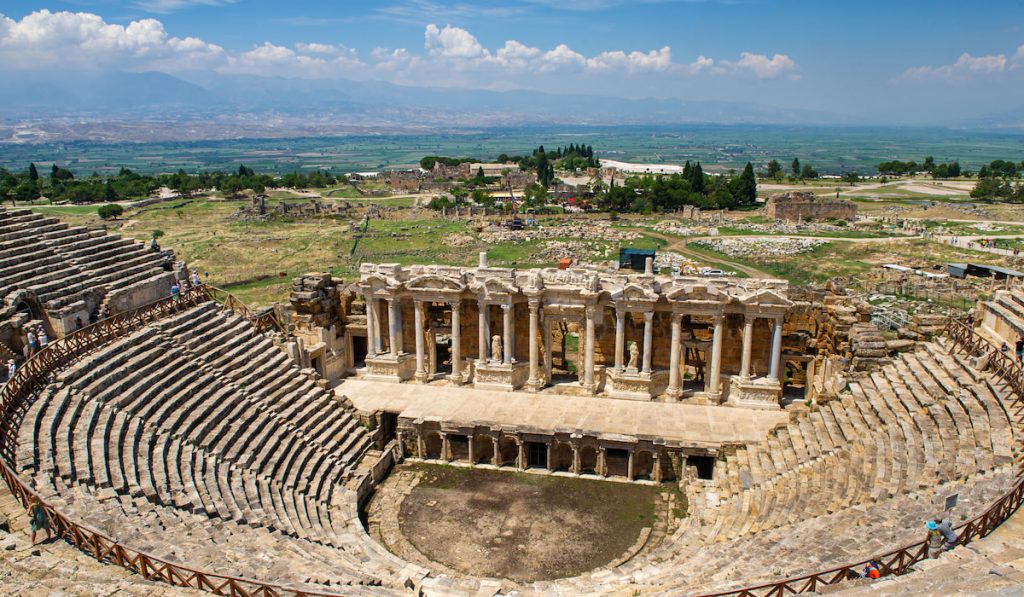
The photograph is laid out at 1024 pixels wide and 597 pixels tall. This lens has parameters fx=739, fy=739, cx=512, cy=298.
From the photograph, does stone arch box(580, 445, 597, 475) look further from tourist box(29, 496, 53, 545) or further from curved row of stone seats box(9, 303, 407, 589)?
tourist box(29, 496, 53, 545)

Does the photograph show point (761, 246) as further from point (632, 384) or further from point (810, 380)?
point (632, 384)

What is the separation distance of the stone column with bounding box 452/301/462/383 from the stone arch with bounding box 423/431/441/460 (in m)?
4.18

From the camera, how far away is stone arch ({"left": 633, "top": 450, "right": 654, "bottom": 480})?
26359 mm

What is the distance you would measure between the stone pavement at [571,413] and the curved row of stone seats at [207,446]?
120 inches

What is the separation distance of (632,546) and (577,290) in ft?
37.0

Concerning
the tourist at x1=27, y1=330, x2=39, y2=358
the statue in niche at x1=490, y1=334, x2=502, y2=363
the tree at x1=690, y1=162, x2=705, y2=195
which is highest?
the tourist at x1=27, y1=330, x2=39, y2=358

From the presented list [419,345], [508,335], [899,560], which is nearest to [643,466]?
[508,335]

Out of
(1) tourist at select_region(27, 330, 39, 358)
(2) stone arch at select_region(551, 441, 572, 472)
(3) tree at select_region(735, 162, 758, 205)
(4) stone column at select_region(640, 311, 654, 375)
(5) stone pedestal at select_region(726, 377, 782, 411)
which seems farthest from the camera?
(3) tree at select_region(735, 162, 758, 205)

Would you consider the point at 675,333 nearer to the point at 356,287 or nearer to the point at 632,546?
the point at 632,546

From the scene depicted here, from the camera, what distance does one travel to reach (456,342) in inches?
1244

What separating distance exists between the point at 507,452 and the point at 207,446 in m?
10.8

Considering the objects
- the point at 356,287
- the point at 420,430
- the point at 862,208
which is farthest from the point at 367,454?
the point at 862,208

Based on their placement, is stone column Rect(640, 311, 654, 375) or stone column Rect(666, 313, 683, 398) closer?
stone column Rect(666, 313, 683, 398)

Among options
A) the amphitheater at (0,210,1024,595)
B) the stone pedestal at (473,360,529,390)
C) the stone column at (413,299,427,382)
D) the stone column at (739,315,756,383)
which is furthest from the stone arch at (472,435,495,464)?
the stone column at (739,315,756,383)
